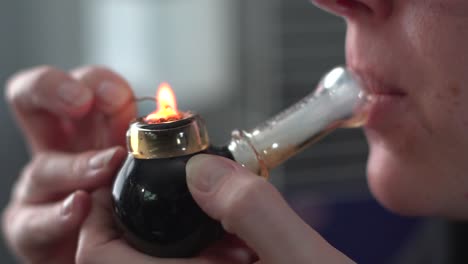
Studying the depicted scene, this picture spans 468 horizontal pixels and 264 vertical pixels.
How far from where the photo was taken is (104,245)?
1.15 ft

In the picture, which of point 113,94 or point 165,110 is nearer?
point 165,110

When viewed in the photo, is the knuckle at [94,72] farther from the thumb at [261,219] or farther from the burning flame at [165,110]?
the thumb at [261,219]

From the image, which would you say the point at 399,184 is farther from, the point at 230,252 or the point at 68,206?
the point at 68,206

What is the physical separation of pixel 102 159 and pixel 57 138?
0.67 ft

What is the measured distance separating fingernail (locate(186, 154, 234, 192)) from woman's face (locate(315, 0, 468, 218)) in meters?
0.15

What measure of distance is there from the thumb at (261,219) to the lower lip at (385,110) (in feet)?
0.44

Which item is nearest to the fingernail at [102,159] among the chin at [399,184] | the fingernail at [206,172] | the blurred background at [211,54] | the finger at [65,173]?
the finger at [65,173]

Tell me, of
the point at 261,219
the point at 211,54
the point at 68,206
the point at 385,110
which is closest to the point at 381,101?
the point at 385,110

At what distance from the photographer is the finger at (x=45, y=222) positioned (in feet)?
1.38

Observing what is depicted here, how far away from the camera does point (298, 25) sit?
1468 millimetres

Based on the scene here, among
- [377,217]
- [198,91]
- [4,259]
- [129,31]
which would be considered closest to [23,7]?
[129,31]

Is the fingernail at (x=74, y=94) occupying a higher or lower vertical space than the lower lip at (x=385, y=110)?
lower

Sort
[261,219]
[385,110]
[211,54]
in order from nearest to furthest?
[261,219]
[385,110]
[211,54]

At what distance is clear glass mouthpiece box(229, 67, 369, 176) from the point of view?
1.14 feet
